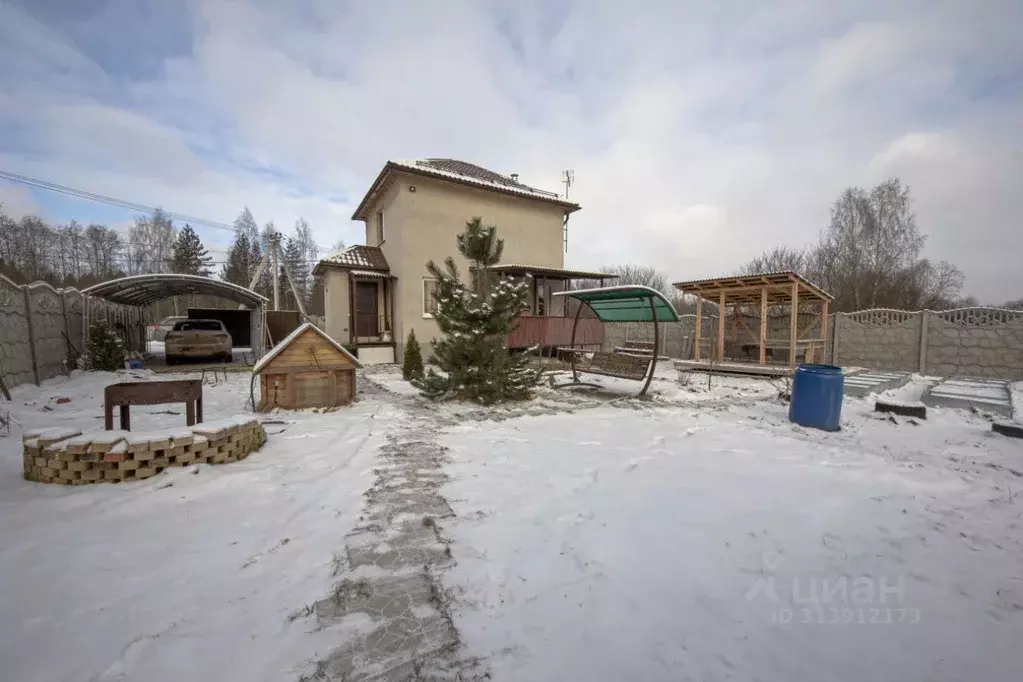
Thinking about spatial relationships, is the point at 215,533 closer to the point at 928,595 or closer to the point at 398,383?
the point at 928,595

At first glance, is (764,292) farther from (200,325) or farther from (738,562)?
(200,325)

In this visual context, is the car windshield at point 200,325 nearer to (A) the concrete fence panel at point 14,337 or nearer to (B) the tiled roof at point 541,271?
(A) the concrete fence panel at point 14,337

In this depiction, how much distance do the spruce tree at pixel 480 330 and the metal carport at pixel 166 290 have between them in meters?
8.58

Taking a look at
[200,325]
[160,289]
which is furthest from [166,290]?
[200,325]

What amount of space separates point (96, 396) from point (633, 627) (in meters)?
10.9

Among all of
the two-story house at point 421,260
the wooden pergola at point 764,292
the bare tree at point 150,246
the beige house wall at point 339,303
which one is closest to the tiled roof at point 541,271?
the two-story house at point 421,260

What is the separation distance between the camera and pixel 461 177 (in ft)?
52.5

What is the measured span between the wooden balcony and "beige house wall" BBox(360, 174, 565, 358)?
3289 millimetres

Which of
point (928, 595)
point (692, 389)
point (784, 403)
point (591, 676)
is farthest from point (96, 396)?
point (784, 403)

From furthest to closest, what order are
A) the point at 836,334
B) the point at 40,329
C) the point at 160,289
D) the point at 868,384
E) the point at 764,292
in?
the point at 836,334, the point at 160,289, the point at 764,292, the point at 868,384, the point at 40,329

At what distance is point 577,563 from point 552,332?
44.7 ft

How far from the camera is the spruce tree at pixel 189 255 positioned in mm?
41969

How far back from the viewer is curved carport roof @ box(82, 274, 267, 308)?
11968 mm

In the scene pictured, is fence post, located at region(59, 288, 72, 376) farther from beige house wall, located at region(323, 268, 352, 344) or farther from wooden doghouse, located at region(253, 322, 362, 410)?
wooden doghouse, located at region(253, 322, 362, 410)
